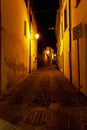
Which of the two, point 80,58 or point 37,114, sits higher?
point 80,58

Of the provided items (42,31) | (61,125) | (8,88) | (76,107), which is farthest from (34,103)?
(42,31)

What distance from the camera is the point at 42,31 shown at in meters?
49.7

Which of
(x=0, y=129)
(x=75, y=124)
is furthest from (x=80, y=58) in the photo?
(x=0, y=129)

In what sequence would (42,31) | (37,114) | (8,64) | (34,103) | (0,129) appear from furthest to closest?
(42,31) < (8,64) < (34,103) < (37,114) < (0,129)

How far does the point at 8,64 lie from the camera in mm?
12266

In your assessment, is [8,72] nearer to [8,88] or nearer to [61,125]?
[8,88]

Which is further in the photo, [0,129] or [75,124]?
[75,124]

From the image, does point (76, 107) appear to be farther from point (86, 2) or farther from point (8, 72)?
point (8, 72)

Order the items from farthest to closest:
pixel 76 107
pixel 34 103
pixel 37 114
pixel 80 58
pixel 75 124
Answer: pixel 80 58
pixel 34 103
pixel 76 107
pixel 37 114
pixel 75 124

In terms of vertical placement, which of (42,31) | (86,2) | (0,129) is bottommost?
(0,129)

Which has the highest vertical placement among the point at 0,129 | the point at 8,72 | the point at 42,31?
the point at 42,31

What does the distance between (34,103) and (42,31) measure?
137ft

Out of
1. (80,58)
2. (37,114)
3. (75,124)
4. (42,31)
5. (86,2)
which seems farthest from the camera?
(42,31)

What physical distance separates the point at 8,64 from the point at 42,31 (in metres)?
38.0
